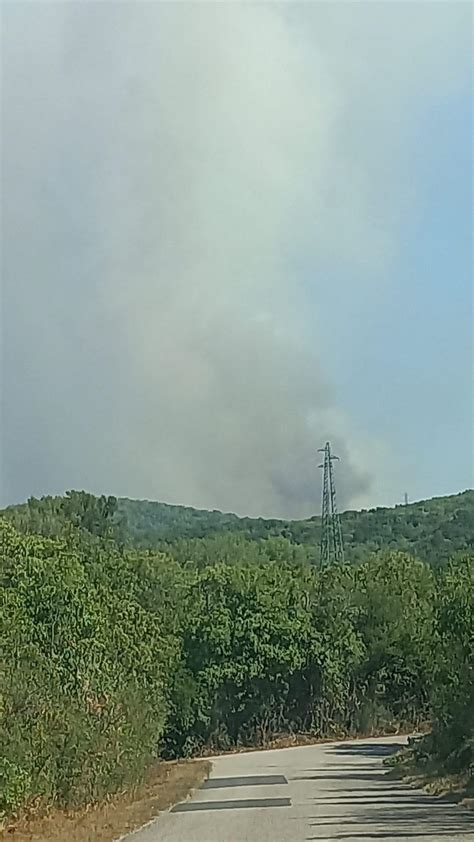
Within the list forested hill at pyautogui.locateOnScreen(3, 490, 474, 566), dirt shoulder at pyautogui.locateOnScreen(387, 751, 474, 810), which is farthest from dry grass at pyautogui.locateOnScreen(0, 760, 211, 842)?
forested hill at pyautogui.locateOnScreen(3, 490, 474, 566)

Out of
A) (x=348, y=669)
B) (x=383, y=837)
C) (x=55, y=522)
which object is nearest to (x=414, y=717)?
(x=348, y=669)

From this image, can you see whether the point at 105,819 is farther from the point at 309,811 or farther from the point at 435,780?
the point at 435,780

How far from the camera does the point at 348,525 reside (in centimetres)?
15525

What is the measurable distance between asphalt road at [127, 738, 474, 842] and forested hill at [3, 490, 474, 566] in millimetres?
42951

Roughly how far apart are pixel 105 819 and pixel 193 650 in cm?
4296

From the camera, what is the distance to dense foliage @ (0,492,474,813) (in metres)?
29.7

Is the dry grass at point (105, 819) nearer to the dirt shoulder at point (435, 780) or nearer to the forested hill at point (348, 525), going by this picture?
the dirt shoulder at point (435, 780)

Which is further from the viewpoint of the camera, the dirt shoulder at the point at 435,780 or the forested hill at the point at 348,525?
the forested hill at the point at 348,525

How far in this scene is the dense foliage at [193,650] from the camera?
29703 millimetres

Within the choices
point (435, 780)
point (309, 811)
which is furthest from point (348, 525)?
point (309, 811)

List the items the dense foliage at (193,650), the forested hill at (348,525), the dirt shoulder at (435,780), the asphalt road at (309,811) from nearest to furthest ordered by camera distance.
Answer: the asphalt road at (309,811) → the dirt shoulder at (435,780) → the dense foliage at (193,650) → the forested hill at (348,525)

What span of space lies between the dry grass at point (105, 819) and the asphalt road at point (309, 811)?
1.74ft

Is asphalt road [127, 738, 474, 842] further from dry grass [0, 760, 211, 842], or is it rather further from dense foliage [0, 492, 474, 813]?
dense foliage [0, 492, 474, 813]

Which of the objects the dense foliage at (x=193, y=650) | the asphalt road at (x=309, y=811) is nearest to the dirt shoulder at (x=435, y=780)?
the asphalt road at (x=309, y=811)
